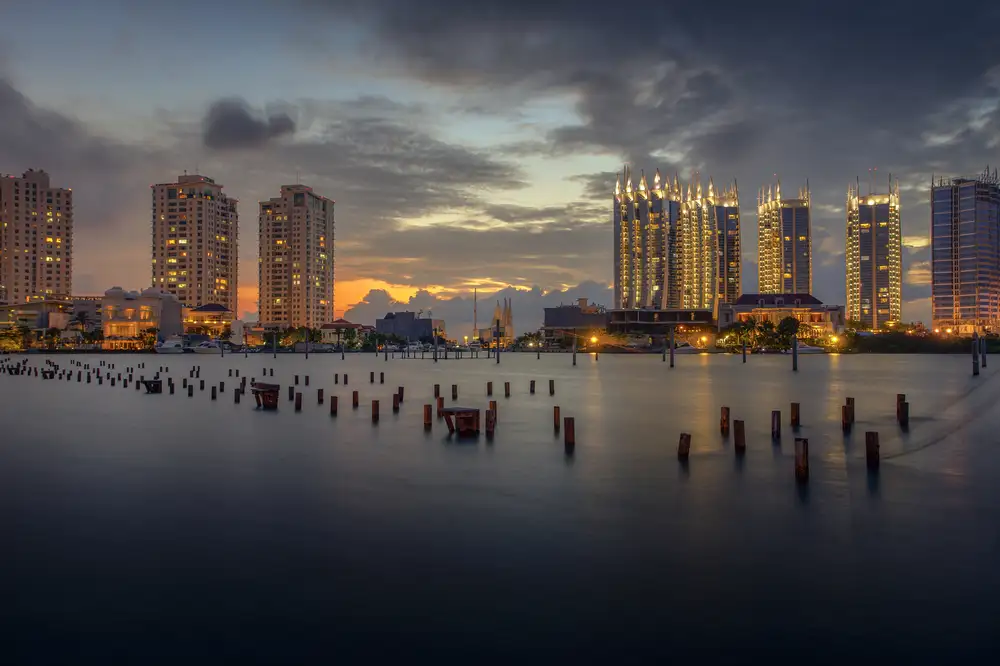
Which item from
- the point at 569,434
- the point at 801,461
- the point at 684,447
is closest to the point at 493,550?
the point at 801,461

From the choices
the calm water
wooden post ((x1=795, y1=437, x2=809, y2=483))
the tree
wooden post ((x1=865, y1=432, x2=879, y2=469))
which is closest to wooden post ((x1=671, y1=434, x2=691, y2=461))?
the calm water

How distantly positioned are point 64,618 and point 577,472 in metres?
15.1

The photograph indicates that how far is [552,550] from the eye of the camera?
46.5 ft

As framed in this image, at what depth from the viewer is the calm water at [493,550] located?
33.0ft

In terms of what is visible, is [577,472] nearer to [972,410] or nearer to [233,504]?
[233,504]

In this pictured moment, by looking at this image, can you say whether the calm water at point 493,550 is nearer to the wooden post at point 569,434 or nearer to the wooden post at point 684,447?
the wooden post at point 684,447

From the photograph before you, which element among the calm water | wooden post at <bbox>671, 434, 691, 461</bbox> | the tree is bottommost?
the calm water

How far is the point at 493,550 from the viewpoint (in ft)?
46.3

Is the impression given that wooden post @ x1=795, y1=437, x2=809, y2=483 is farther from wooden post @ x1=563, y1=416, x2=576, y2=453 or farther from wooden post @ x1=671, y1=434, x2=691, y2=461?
wooden post @ x1=563, y1=416, x2=576, y2=453

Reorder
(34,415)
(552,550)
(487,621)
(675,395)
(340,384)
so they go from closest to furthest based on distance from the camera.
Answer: (487,621) → (552,550) → (34,415) → (675,395) → (340,384)

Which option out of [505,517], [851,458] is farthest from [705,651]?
[851,458]

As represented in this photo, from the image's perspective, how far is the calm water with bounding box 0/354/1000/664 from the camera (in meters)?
10.1

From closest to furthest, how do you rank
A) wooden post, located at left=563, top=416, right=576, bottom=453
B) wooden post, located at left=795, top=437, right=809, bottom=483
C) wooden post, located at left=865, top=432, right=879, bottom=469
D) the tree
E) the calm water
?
1. the calm water
2. wooden post, located at left=795, top=437, right=809, bottom=483
3. wooden post, located at left=865, top=432, right=879, bottom=469
4. wooden post, located at left=563, top=416, right=576, bottom=453
5. the tree

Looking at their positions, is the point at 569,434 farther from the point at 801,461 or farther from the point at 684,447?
the point at 801,461
